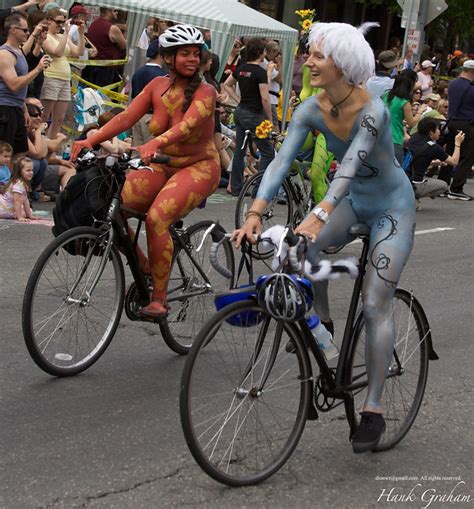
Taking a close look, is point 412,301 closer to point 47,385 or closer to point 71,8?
point 47,385

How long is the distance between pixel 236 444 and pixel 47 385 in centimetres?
157

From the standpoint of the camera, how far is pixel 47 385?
19.4 ft

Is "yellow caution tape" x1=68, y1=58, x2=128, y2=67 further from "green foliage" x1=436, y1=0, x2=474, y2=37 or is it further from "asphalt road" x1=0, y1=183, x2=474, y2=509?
"green foliage" x1=436, y1=0, x2=474, y2=37

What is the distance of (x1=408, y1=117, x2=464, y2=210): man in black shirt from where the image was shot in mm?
14758

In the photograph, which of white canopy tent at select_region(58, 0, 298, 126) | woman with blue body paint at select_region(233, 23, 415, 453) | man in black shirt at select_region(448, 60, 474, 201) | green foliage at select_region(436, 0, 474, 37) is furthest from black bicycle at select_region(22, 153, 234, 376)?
green foliage at select_region(436, 0, 474, 37)

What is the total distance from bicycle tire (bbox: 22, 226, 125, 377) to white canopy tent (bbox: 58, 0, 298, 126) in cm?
1018

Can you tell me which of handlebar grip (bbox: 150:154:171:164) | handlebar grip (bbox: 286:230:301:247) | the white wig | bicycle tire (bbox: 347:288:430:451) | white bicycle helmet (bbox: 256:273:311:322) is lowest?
bicycle tire (bbox: 347:288:430:451)

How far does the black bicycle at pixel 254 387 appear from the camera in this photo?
442cm

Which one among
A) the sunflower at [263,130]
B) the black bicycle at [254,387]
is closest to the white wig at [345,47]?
the black bicycle at [254,387]

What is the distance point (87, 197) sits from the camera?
6027 millimetres

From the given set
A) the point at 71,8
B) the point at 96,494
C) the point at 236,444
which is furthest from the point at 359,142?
the point at 71,8

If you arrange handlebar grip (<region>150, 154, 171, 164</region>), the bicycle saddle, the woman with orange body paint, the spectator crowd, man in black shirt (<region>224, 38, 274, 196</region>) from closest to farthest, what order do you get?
the bicycle saddle
handlebar grip (<region>150, 154, 171, 164</region>)
the woman with orange body paint
the spectator crowd
man in black shirt (<region>224, 38, 274, 196</region>)

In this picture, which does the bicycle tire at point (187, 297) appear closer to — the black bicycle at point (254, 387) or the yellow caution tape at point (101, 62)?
the black bicycle at point (254, 387)

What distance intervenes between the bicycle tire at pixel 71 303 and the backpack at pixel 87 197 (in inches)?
5.4
